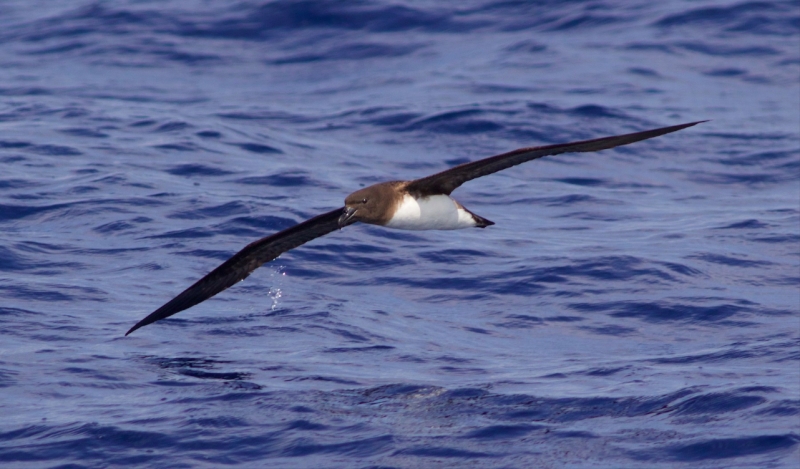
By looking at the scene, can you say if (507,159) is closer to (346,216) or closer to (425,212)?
(425,212)

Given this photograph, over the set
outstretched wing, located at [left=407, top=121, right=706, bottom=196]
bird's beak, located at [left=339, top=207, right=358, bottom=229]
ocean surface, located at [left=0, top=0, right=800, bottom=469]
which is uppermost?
outstretched wing, located at [left=407, top=121, right=706, bottom=196]

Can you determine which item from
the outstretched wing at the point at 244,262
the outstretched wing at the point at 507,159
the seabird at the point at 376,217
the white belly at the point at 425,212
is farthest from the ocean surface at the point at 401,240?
the outstretched wing at the point at 507,159

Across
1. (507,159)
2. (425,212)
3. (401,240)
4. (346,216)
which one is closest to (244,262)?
(346,216)

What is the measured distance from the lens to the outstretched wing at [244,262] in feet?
33.4

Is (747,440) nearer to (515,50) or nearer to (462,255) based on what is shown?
(462,255)

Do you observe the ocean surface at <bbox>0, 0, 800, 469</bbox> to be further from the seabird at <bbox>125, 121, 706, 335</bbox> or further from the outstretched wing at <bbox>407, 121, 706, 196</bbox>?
the outstretched wing at <bbox>407, 121, 706, 196</bbox>

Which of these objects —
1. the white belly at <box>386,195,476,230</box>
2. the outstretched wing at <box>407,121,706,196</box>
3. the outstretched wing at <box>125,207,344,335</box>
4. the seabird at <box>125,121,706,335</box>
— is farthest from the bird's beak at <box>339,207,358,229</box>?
the outstretched wing at <box>407,121,706,196</box>

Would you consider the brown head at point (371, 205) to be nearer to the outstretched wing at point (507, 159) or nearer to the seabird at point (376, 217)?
the seabird at point (376, 217)

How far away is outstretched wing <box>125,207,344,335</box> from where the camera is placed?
10172 millimetres

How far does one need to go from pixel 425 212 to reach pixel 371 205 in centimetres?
61

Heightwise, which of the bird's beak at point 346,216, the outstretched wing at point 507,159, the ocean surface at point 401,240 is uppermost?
the outstretched wing at point 507,159

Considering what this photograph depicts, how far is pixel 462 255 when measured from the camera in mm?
13172

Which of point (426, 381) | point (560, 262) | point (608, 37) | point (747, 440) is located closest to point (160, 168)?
point (560, 262)

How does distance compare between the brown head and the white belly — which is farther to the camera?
the white belly
